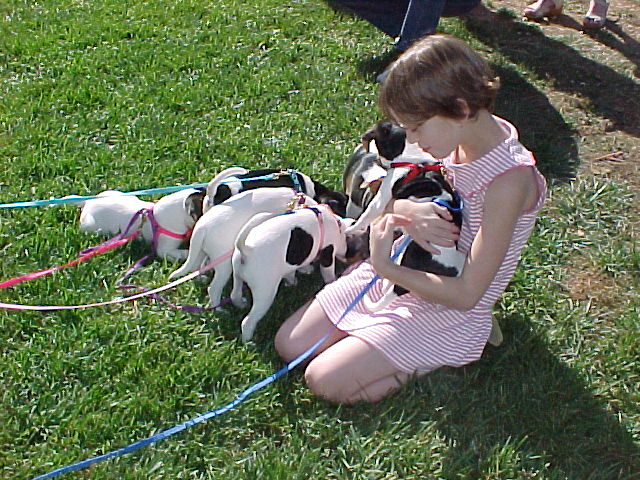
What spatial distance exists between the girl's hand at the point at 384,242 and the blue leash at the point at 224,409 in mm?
155

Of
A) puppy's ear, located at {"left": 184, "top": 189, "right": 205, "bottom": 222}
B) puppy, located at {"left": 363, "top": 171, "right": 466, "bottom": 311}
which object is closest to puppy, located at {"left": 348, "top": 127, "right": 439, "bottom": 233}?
puppy, located at {"left": 363, "top": 171, "right": 466, "bottom": 311}

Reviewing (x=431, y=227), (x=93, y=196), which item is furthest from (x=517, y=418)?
(x=93, y=196)

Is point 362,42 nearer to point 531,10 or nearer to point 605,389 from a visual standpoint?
point 531,10

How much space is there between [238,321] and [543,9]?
4474 millimetres

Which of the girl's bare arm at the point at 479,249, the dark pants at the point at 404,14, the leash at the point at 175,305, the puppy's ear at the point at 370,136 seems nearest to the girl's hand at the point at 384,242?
the girl's bare arm at the point at 479,249

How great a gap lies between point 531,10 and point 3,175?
4.42m

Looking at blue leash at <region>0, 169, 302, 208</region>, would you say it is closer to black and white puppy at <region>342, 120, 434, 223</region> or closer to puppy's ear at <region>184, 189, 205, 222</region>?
puppy's ear at <region>184, 189, 205, 222</region>

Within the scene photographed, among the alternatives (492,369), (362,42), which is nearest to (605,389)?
(492,369)

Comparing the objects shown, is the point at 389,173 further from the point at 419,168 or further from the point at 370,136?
the point at 370,136

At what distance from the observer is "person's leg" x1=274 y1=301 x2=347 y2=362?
3160 mm

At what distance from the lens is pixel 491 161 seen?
2760 millimetres

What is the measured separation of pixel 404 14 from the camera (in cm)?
582

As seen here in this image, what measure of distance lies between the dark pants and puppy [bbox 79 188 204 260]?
8.39 ft

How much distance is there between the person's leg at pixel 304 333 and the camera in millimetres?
3160
